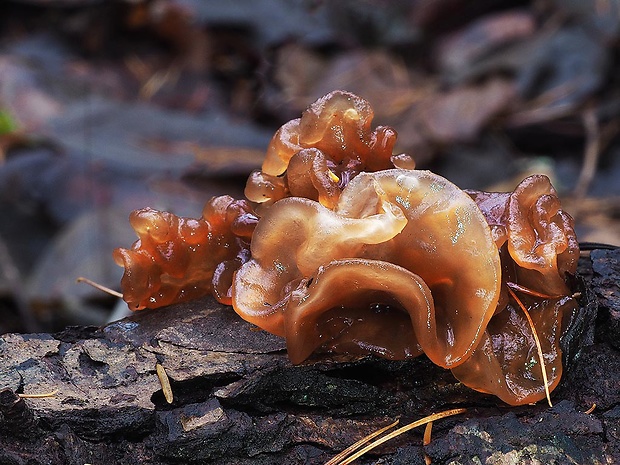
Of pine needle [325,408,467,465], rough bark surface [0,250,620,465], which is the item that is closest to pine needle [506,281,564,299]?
rough bark surface [0,250,620,465]

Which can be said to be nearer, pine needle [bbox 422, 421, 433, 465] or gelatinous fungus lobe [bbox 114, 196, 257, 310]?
Result: pine needle [bbox 422, 421, 433, 465]

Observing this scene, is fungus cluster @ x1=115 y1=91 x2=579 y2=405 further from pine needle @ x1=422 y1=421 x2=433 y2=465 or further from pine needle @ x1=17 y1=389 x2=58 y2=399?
pine needle @ x1=17 y1=389 x2=58 y2=399

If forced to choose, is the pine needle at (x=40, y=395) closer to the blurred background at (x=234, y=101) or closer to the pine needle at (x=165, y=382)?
the pine needle at (x=165, y=382)

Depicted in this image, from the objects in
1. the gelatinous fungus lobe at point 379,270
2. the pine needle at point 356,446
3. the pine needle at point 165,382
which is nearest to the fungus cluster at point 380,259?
the gelatinous fungus lobe at point 379,270

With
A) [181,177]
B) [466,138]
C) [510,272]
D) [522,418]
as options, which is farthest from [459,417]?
[466,138]

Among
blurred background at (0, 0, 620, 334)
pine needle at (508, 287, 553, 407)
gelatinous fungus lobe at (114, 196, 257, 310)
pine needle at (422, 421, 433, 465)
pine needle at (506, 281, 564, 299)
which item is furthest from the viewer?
blurred background at (0, 0, 620, 334)

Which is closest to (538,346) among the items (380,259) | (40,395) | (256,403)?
(380,259)

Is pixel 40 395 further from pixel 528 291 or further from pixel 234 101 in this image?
pixel 234 101
